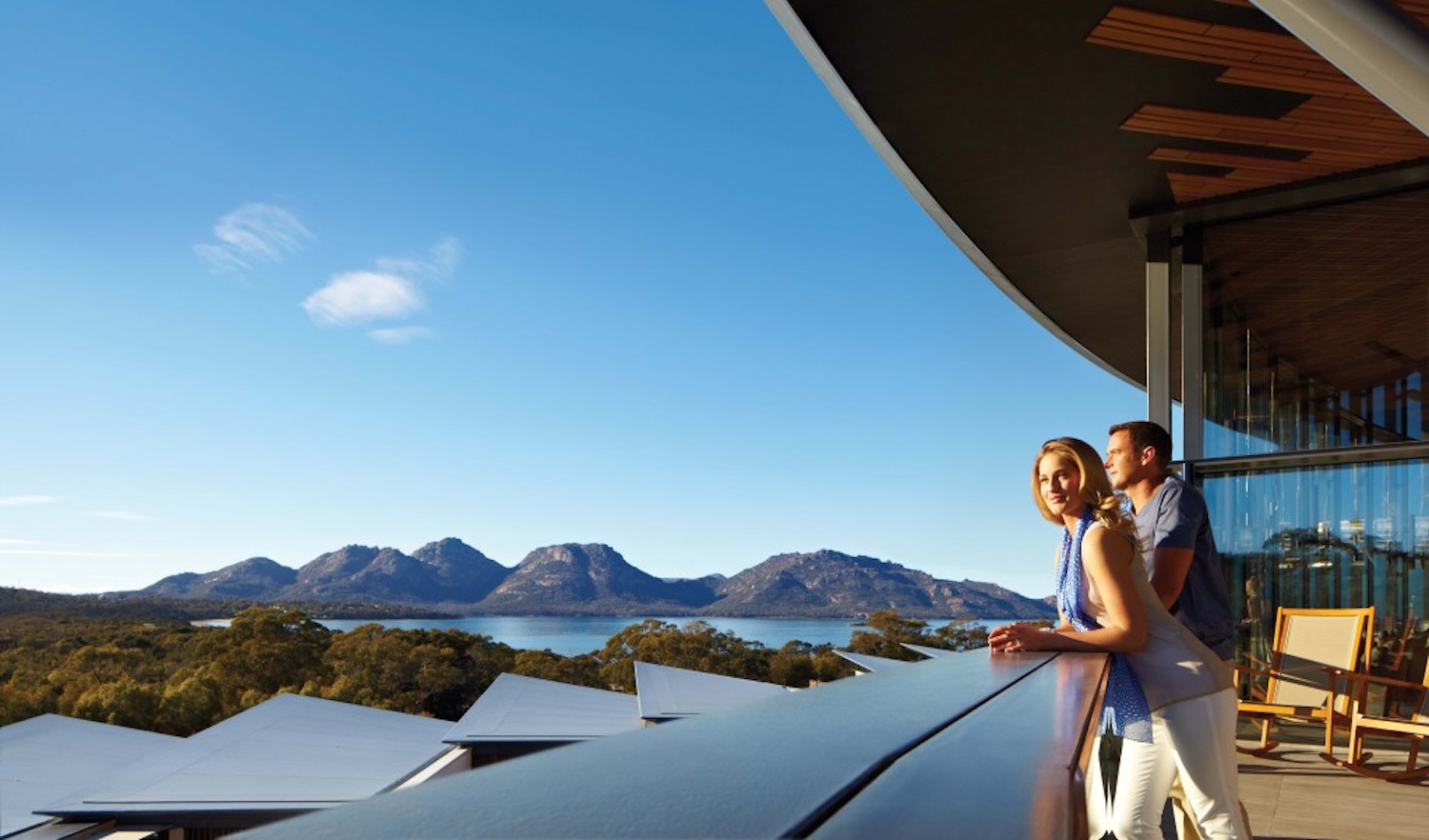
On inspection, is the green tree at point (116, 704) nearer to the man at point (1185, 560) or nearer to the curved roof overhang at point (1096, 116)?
the curved roof overhang at point (1096, 116)

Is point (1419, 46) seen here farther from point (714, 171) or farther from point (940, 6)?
point (714, 171)

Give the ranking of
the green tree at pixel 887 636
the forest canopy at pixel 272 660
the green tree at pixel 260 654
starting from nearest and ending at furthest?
the green tree at pixel 887 636, the forest canopy at pixel 272 660, the green tree at pixel 260 654

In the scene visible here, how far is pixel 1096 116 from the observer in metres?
5.91

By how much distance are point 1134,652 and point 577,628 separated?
41.5 m

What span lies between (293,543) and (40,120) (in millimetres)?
38744

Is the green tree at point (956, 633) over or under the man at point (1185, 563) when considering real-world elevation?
under

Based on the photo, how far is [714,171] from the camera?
1896 inches

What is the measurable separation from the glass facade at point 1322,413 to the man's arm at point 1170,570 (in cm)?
438

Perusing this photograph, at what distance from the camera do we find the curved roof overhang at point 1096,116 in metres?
4.88

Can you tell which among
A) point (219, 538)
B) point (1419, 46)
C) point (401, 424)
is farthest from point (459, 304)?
point (1419, 46)

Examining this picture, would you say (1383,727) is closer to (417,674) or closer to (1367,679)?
(1367,679)

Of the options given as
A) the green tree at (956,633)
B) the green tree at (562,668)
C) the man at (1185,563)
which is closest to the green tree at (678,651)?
the green tree at (562,668)

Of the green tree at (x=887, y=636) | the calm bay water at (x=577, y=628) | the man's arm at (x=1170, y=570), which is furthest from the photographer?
the calm bay water at (x=577, y=628)

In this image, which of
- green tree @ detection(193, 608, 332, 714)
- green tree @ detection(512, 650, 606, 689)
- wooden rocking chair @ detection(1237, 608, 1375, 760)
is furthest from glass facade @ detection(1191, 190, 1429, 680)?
green tree @ detection(193, 608, 332, 714)
